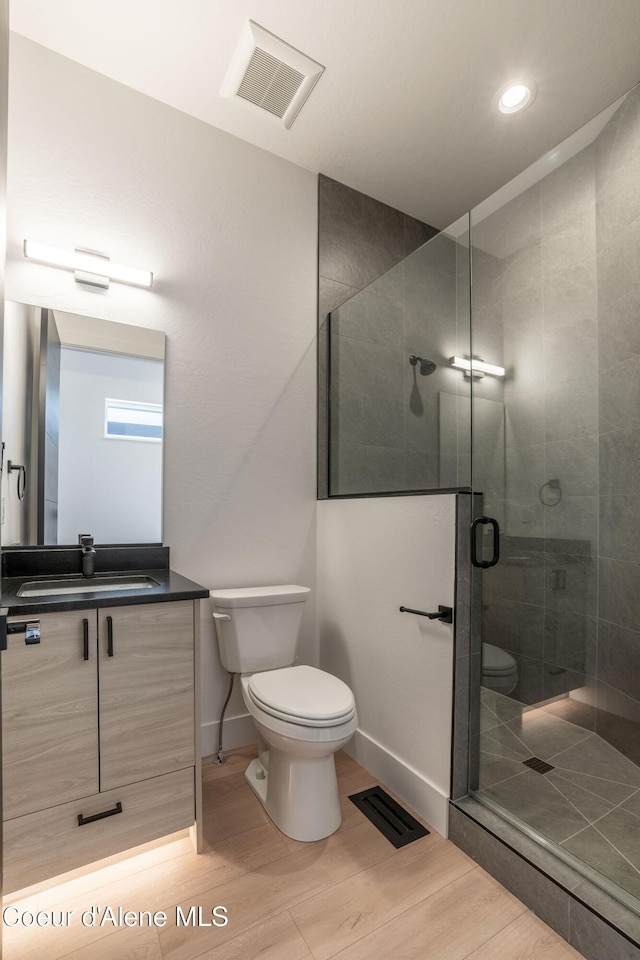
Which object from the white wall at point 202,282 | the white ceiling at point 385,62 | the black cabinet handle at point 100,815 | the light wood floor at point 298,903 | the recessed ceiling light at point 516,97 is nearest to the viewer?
the light wood floor at point 298,903

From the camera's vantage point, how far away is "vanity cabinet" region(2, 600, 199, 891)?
127 centimetres

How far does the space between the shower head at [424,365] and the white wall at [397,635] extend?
1.69 feet

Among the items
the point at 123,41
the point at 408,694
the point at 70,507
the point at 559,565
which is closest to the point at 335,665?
the point at 408,694

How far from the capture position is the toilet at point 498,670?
160cm

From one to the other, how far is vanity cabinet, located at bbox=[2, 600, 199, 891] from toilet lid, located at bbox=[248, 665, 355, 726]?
10.5 inches

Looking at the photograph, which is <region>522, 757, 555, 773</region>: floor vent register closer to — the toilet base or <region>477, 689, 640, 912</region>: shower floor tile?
<region>477, 689, 640, 912</region>: shower floor tile

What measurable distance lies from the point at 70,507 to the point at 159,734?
36.0 inches

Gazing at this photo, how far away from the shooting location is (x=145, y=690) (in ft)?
4.71

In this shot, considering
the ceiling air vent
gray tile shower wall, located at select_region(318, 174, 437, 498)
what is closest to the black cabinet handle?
Result: gray tile shower wall, located at select_region(318, 174, 437, 498)

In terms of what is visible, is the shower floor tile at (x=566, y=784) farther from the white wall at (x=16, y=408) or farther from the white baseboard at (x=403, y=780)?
the white wall at (x=16, y=408)

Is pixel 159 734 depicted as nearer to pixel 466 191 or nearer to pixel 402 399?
pixel 402 399

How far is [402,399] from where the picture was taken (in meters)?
2.06

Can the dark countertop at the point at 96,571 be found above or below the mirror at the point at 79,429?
below

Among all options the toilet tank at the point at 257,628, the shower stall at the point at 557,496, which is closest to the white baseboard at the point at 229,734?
the toilet tank at the point at 257,628
